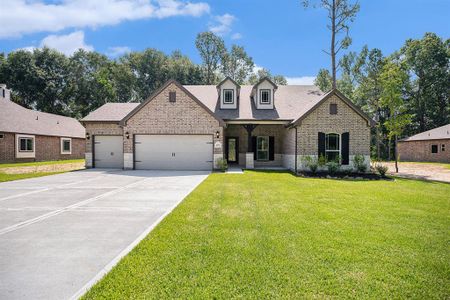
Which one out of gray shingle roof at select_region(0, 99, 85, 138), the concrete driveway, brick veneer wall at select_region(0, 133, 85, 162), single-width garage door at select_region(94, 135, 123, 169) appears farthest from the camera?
gray shingle roof at select_region(0, 99, 85, 138)

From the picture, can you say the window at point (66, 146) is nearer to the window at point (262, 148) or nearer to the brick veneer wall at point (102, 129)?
the brick veneer wall at point (102, 129)

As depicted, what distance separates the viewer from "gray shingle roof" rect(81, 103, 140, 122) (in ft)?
61.1

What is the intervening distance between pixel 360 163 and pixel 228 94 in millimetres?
9921

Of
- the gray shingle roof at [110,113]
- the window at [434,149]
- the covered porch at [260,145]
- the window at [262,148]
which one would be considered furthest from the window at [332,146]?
the window at [434,149]

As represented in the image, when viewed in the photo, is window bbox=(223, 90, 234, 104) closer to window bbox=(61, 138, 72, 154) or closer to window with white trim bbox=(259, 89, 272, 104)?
window with white trim bbox=(259, 89, 272, 104)

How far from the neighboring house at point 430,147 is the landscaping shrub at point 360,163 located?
19656 millimetres

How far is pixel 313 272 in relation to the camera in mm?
3543

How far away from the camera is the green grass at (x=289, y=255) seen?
3.15 metres

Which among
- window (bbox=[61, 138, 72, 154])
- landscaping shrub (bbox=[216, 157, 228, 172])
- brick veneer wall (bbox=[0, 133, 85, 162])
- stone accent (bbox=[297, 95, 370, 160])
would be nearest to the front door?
landscaping shrub (bbox=[216, 157, 228, 172])

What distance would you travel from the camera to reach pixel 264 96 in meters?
19.3

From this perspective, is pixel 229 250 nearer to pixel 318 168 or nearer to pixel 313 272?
pixel 313 272

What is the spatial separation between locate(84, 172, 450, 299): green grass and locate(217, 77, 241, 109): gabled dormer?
1282 centimetres

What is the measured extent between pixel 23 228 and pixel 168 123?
11.9 metres

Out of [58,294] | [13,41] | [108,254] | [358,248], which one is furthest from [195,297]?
[13,41]
